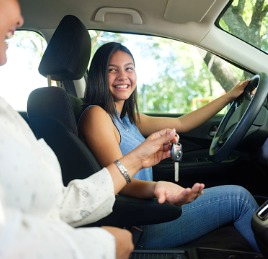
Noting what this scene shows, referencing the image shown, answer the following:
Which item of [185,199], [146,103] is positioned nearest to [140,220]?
[185,199]

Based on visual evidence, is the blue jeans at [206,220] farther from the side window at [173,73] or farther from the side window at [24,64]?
the side window at [24,64]

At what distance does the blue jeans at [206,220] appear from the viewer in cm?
150

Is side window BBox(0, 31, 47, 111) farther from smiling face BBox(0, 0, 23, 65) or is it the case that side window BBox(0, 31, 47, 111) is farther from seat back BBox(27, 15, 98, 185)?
smiling face BBox(0, 0, 23, 65)

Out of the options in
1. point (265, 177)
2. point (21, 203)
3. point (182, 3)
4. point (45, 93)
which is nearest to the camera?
point (21, 203)

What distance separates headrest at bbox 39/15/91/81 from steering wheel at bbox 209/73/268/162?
2.07 ft

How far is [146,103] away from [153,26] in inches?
46.2

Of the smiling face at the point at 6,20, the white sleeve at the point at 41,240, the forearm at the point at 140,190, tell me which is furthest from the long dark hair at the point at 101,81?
the white sleeve at the point at 41,240

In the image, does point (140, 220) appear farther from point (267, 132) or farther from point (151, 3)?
point (151, 3)

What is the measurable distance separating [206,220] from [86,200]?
656 millimetres

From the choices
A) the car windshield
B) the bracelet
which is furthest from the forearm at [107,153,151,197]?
the car windshield

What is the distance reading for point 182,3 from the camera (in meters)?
1.94

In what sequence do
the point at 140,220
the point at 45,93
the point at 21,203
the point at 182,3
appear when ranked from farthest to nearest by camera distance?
the point at 182,3
the point at 45,93
the point at 140,220
the point at 21,203

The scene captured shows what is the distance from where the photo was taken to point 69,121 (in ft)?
4.93

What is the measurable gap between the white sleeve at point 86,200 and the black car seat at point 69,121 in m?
0.33
